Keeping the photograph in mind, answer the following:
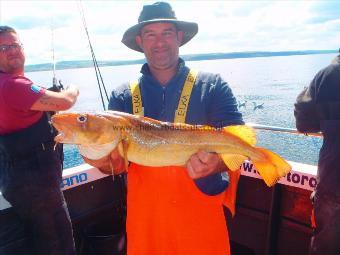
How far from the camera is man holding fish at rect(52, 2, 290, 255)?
9.29 feet

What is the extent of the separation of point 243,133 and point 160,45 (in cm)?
128

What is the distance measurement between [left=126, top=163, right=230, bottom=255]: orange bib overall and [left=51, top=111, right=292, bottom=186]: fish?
364 millimetres

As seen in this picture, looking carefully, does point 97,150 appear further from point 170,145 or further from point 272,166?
point 272,166

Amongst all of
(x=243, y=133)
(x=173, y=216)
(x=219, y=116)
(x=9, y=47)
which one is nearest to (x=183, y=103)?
(x=219, y=116)

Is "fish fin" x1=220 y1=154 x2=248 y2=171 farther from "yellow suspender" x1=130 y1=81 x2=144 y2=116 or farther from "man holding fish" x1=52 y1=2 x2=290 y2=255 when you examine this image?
"yellow suspender" x1=130 y1=81 x2=144 y2=116

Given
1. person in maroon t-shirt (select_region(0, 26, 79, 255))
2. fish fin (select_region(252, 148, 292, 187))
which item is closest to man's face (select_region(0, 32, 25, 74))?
person in maroon t-shirt (select_region(0, 26, 79, 255))

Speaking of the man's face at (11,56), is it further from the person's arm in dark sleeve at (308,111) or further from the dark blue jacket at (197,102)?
the person's arm in dark sleeve at (308,111)

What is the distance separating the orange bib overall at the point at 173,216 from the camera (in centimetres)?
317

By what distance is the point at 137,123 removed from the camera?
9.32 ft

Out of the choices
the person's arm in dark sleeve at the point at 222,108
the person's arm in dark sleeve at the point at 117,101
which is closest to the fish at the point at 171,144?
the person's arm in dark sleeve at the point at 222,108

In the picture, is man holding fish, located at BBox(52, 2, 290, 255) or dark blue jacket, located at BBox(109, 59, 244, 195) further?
dark blue jacket, located at BBox(109, 59, 244, 195)

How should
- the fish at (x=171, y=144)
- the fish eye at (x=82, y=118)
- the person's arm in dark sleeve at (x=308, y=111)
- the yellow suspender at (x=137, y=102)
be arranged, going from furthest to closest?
the person's arm in dark sleeve at (x=308, y=111)
the yellow suspender at (x=137, y=102)
the fish at (x=171, y=144)
the fish eye at (x=82, y=118)

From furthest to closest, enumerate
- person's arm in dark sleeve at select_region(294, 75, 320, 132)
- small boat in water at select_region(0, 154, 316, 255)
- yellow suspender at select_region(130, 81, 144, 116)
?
small boat in water at select_region(0, 154, 316, 255), person's arm in dark sleeve at select_region(294, 75, 320, 132), yellow suspender at select_region(130, 81, 144, 116)

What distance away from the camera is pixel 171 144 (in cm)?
286
